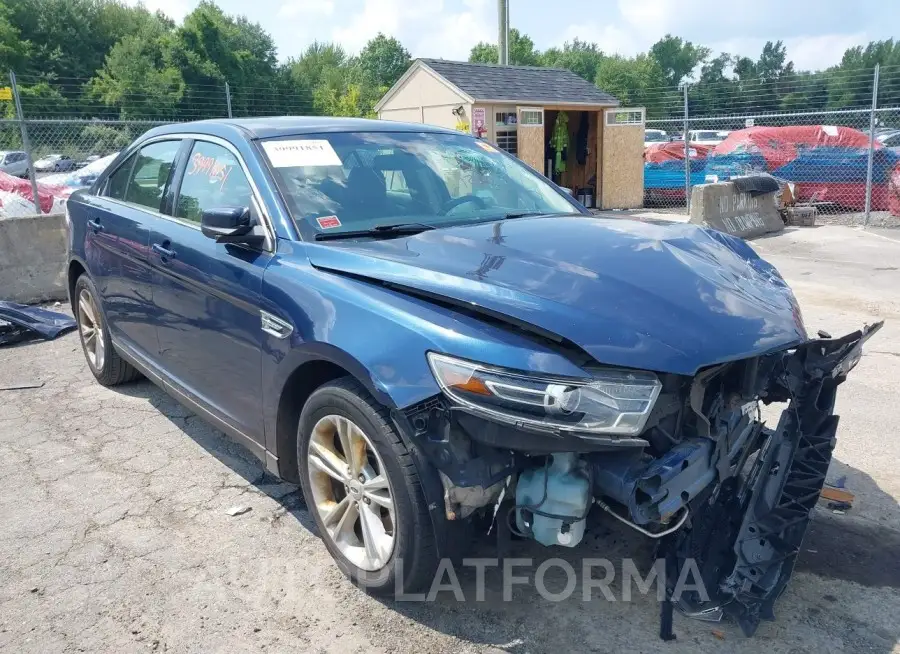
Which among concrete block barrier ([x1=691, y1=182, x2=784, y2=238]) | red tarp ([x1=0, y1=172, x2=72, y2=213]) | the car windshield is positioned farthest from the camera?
red tarp ([x1=0, y1=172, x2=72, y2=213])

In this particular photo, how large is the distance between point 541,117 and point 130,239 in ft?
41.0

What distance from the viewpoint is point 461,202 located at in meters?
3.70

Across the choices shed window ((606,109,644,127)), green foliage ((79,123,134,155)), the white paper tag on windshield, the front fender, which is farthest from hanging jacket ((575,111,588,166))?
the front fender

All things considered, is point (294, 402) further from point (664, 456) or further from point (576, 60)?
point (576, 60)

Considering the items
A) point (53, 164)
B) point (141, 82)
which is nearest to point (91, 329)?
point (53, 164)

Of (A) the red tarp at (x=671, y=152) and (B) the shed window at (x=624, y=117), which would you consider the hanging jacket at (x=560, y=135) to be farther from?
(A) the red tarp at (x=671, y=152)

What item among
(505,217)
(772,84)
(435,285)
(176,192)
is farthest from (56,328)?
(772,84)

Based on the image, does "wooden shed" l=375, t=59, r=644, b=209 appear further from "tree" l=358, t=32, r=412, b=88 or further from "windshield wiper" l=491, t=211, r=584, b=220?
"tree" l=358, t=32, r=412, b=88

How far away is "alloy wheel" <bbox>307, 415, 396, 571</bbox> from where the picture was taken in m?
2.71

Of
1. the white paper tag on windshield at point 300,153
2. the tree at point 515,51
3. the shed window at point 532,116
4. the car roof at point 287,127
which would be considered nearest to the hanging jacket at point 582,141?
the shed window at point 532,116

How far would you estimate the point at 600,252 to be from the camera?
9.54 feet

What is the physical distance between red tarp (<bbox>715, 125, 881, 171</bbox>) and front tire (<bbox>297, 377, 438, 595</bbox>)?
14433 mm

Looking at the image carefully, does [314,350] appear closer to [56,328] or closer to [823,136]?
[56,328]

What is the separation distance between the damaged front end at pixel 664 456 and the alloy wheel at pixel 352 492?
345mm
